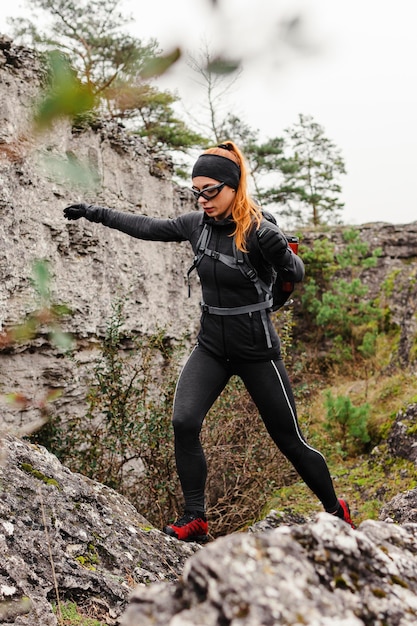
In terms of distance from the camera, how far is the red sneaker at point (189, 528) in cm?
273

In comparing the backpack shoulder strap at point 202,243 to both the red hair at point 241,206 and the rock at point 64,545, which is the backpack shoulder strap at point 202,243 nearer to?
the red hair at point 241,206

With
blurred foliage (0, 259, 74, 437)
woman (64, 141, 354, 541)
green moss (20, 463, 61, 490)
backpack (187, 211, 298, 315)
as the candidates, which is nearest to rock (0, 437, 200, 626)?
Result: green moss (20, 463, 61, 490)

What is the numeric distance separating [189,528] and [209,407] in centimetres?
58

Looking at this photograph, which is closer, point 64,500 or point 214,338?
point 64,500

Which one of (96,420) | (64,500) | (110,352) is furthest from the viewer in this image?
(96,420)

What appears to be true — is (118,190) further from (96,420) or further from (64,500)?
(64,500)

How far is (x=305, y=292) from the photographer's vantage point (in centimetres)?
1188

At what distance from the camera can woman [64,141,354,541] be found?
2.80m

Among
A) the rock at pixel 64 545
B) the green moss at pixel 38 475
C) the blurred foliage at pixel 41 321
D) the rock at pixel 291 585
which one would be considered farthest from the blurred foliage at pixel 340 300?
the blurred foliage at pixel 41 321

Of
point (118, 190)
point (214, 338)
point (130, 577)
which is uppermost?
point (118, 190)

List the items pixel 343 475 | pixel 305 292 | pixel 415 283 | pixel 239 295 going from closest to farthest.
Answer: pixel 239 295 < pixel 343 475 < pixel 415 283 < pixel 305 292

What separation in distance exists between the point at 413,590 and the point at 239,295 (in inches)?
71.2

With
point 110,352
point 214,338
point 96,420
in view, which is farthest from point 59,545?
point 96,420

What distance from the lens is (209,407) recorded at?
2902 millimetres
